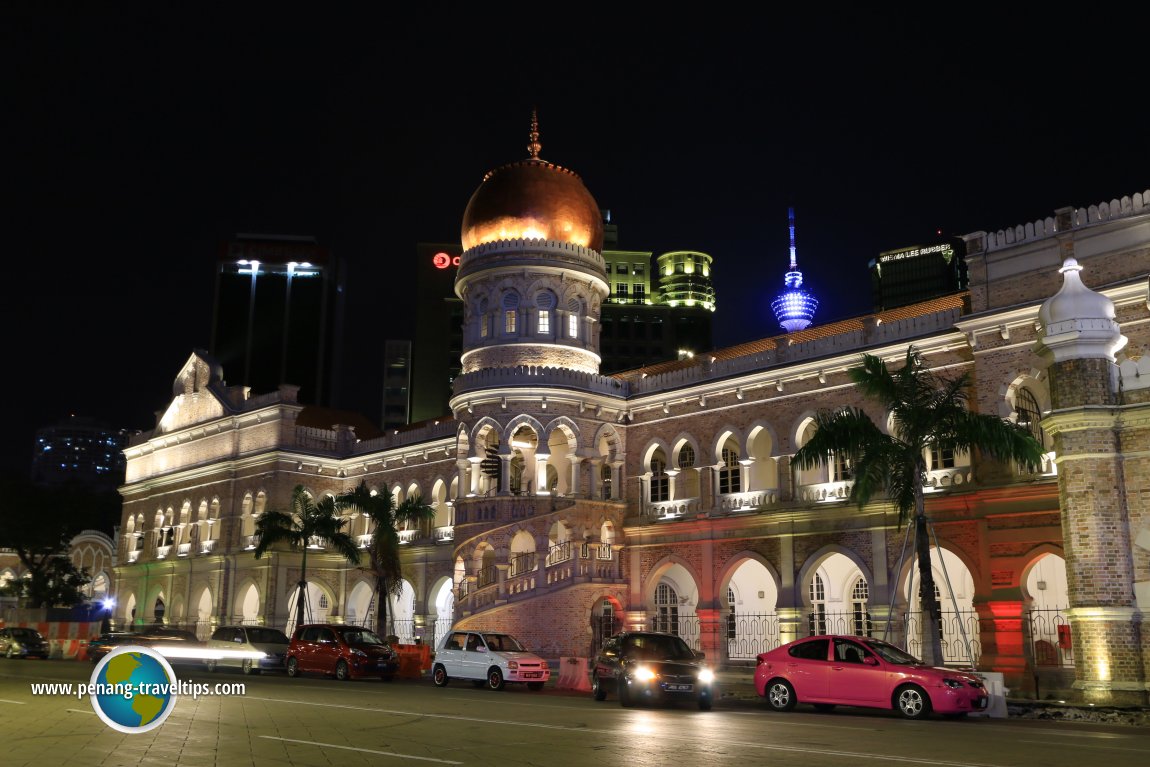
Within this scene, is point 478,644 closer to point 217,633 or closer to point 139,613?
point 217,633

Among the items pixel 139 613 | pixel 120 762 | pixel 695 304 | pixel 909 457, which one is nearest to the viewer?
pixel 120 762

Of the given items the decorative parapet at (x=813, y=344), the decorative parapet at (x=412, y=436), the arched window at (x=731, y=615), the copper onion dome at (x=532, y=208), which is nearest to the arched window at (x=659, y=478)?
the decorative parapet at (x=813, y=344)

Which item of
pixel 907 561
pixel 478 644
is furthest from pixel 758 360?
pixel 478 644

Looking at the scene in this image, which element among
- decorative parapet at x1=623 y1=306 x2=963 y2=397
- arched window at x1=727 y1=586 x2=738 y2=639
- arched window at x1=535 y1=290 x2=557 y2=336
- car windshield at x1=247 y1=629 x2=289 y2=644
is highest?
arched window at x1=535 y1=290 x2=557 y2=336

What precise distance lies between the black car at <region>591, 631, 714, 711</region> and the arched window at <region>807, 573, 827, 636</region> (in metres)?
11.7

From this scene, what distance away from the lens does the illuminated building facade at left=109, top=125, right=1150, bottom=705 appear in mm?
19328

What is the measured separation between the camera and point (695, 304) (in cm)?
10362

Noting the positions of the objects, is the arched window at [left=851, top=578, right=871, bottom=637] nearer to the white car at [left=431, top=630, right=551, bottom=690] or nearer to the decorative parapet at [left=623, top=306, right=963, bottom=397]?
the decorative parapet at [left=623, top=306, right=963, bottom=397]

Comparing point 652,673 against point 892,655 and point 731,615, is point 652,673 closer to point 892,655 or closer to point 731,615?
point 892,655

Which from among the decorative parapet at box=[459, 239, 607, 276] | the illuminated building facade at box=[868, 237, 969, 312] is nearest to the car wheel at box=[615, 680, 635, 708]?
the decorative parapet at box=[459, 239, 607, 276]

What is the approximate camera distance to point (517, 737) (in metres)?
12.8

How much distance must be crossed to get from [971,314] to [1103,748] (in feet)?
51.3

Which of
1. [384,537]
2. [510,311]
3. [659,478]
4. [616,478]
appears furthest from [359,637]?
[510,311]

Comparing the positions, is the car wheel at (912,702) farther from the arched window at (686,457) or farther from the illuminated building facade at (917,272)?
the illuminated building facade at (917,272)
